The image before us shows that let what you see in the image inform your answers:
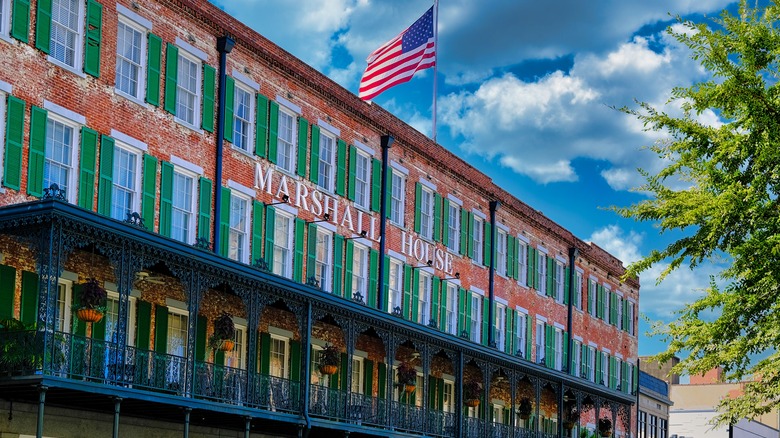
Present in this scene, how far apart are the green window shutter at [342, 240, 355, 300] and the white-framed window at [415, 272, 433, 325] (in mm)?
5083

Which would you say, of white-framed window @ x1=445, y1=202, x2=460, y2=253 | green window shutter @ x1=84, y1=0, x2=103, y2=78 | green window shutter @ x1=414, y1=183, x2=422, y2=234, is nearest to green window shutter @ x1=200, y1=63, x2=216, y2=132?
green window shutter @ x1=84, y1=0, x2=103, y2=78

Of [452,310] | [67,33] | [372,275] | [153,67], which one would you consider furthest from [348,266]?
[67,33]

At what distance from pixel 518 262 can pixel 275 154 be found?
19444mm

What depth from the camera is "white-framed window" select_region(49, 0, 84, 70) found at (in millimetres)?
25812

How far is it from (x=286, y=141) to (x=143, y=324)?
341 inches

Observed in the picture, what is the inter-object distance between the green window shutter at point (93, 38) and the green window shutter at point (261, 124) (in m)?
6.51

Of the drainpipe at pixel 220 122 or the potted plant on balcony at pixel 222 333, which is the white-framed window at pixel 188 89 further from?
Answer: the potted plant on balcony at pixel 222 333

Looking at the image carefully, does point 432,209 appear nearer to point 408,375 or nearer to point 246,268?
point 408,375

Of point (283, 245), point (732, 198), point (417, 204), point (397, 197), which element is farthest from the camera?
point (417, 204)

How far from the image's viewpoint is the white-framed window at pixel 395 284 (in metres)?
39.6

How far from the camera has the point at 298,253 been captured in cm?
3406

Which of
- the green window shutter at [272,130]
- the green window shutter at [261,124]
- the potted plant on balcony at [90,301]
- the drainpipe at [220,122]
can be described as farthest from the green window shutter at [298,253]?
the potted plant on balcony at [90,301]

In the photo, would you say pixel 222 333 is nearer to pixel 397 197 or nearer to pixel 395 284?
pixel 395 284

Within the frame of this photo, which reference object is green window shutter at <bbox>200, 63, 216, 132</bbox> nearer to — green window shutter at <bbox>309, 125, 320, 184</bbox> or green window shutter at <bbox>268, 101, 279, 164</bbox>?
green window shutter at <bbox>268, 101, 279, 164</bbox>
